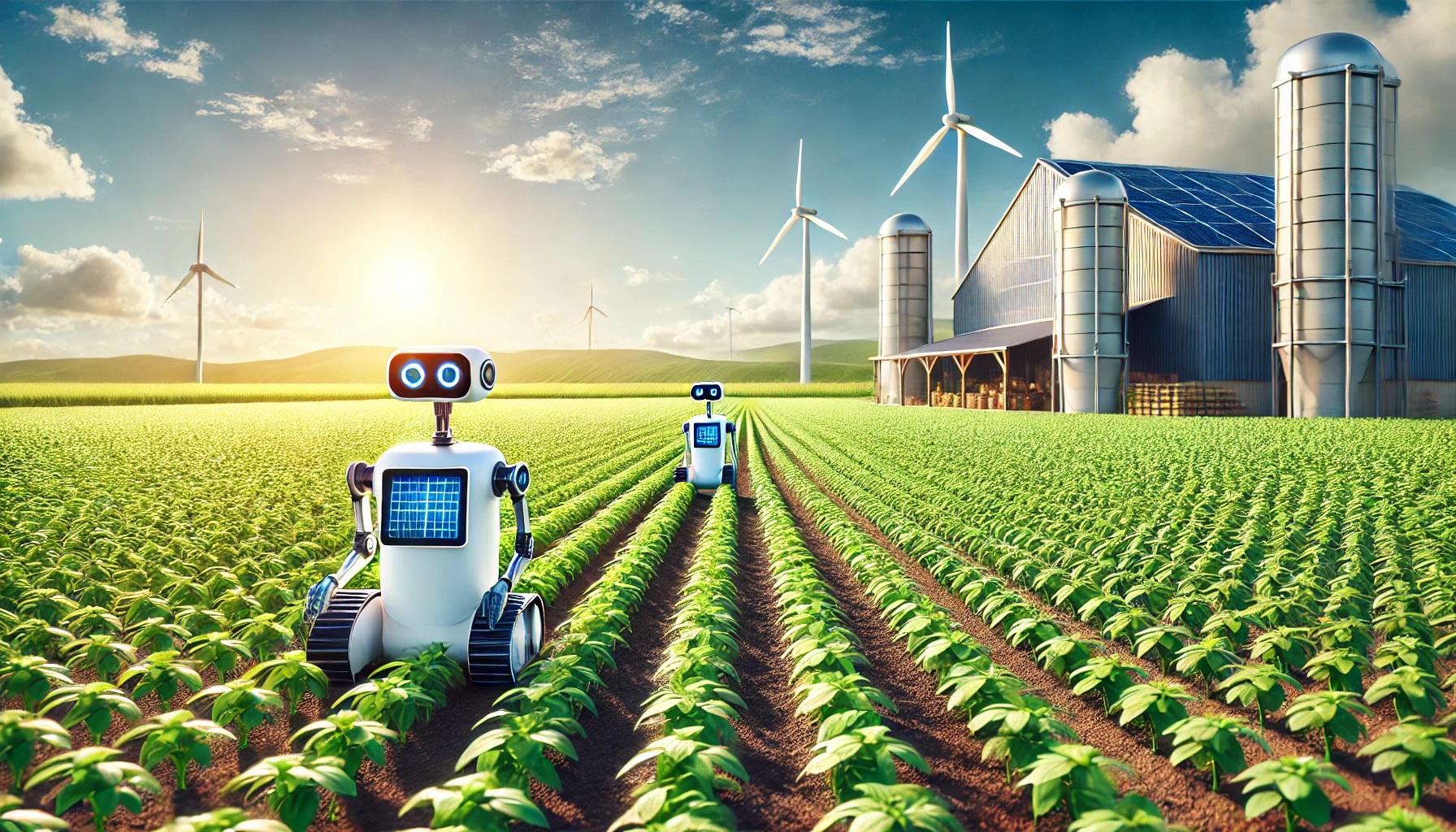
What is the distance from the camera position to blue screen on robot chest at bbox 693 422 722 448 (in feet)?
59.8

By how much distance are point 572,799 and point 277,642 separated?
4.24 m

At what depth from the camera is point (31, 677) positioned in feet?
18.1

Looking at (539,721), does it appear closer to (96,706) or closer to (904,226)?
(96,706)

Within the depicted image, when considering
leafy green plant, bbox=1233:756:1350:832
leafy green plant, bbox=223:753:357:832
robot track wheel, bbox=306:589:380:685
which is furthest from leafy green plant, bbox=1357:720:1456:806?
robot track wheel, bbox=306:589:380:685

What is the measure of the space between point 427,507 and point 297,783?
2.63 metres

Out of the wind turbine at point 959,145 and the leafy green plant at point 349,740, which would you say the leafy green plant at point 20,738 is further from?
the wind turbine at point 959,145

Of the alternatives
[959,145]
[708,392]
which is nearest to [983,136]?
[959,145]

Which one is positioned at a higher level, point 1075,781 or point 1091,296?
point 1091,296

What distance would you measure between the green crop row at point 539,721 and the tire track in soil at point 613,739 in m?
0.15

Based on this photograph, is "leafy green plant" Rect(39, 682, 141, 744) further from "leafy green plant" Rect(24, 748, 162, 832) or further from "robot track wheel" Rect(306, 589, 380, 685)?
"robot track wheel" Rect(306, 589, 380, 685)

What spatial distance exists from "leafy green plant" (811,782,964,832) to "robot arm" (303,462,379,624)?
4773 millimetres

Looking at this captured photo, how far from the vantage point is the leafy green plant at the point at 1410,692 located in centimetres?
509

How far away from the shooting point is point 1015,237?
56.9m

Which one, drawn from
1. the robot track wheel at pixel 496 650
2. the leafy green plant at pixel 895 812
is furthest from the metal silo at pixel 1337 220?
the leafy green plant at pixel 895 812
